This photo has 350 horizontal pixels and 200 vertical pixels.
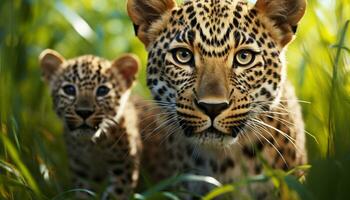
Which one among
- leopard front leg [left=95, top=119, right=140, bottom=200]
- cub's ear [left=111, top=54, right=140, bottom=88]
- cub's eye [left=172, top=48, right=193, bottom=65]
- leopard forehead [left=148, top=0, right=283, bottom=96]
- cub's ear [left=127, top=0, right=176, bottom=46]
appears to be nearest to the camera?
leopard forehead [left=148, top=0, right=283, bottom=96]

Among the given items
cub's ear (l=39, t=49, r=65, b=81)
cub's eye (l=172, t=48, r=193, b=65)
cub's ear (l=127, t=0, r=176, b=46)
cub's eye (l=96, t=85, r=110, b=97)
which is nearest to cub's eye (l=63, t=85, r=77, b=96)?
cub's eye (l=96, t=85, r=110, b=97)

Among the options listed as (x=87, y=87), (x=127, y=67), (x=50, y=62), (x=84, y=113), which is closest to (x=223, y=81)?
(x=84, y=113)

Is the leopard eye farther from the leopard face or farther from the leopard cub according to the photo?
the leopard face

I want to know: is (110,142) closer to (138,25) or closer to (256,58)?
(138,25)

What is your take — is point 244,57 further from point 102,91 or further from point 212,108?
point 102,91

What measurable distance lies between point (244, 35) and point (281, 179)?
1.59 m

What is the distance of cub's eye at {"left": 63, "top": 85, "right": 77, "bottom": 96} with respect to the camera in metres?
8.23

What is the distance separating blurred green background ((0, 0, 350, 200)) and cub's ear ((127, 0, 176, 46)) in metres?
1.23

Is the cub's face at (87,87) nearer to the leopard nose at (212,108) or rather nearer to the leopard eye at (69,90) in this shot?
the leopard eye at (69,90)

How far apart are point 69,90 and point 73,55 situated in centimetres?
321

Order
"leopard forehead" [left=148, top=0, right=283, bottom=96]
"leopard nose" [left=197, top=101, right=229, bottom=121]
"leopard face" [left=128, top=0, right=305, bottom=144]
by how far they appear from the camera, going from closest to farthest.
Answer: "leopard nose" [left=197, top=101, right=229, bottom=121] → "leopard face" [left=128, top=0, right=305, bottom=144] → "leopard forehead" [left=148, top=0, right=283, bottom=96]

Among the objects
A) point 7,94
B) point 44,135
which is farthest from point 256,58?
point 44,135

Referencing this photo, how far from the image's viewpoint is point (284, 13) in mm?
6605

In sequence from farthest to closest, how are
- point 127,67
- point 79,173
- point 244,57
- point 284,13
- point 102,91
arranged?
point 127,67 → point 79,173 → point 102,91 → point 284,13 → point 244,57
